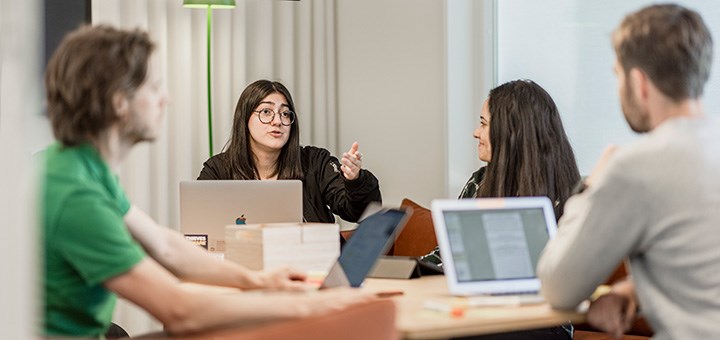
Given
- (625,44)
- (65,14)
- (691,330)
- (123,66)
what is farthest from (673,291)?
(65,14)

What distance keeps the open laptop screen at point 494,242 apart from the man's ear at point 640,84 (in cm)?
53

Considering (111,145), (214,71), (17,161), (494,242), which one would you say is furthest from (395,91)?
(17,161)

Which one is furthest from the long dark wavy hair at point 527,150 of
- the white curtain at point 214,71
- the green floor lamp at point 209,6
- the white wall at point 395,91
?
the white curtain at point 214,71

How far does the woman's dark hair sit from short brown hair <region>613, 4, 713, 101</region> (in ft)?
8.91

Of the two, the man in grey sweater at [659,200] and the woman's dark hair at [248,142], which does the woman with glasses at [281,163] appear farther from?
the man in grey sweater at [659,200]

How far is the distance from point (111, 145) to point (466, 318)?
880 mm

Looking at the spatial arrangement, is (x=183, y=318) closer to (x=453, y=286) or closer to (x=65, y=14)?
(x=453, y=286)

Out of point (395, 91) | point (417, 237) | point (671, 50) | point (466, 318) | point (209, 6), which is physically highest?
point (209, 6)

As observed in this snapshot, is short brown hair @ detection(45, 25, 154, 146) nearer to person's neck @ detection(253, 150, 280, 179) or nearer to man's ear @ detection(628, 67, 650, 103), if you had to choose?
man's ear @ detection(628, 67, 650, 103)

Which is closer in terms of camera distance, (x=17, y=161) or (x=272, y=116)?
(x=17, y=161)

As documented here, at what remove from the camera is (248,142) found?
17.3 feet

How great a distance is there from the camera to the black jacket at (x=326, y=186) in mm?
5203

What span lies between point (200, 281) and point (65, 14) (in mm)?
2776

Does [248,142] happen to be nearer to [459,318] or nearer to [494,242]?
[494,242]
